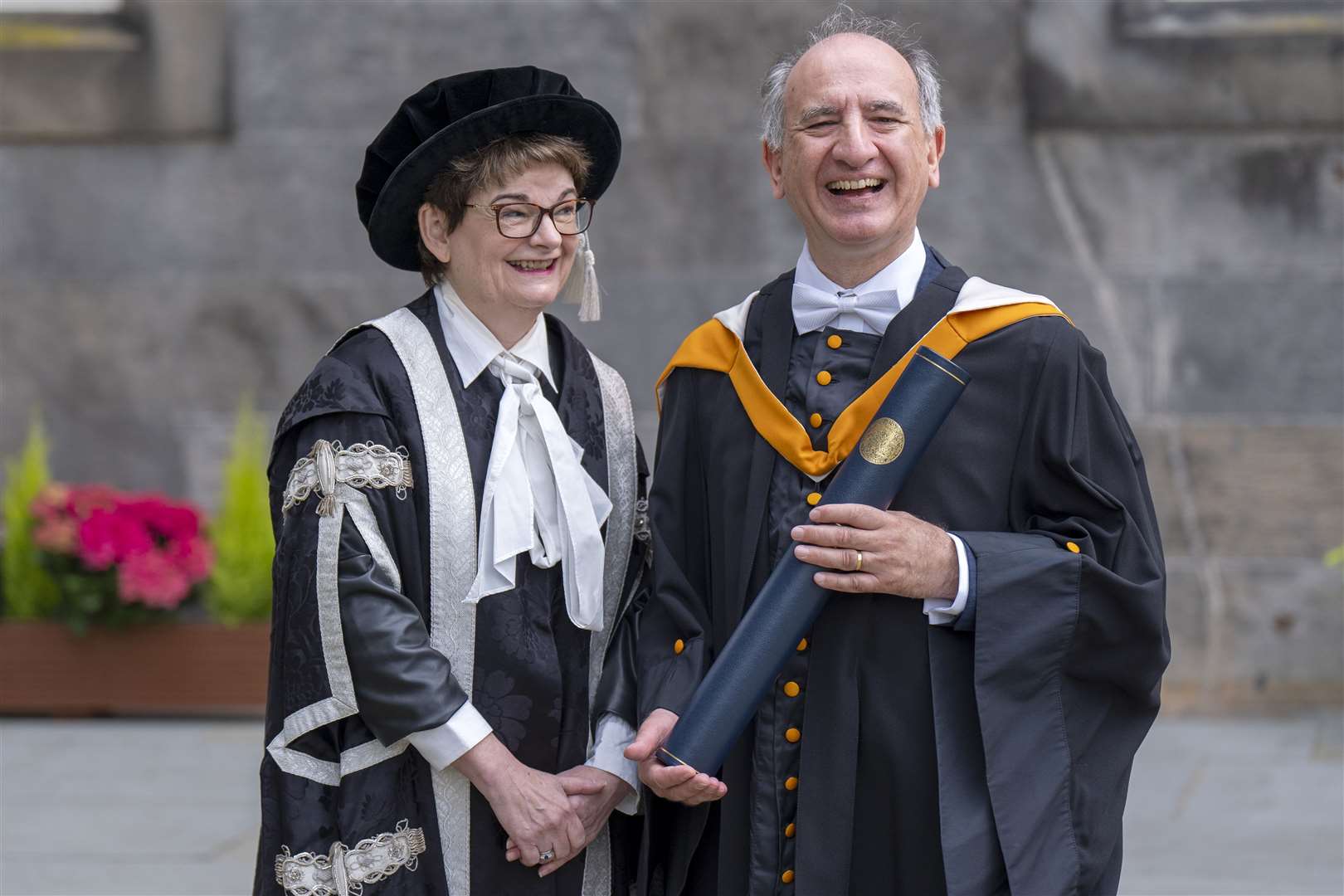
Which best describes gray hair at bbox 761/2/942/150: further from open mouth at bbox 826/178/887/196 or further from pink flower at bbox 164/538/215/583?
pink flower at bbox 164/538/215/583

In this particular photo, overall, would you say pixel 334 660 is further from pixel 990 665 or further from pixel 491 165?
pixel 990 665

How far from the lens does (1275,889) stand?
14.1 ft

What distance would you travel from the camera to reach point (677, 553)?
289cm

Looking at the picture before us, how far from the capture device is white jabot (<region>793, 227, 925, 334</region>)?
2725 millimetres

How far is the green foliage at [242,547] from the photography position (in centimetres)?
623

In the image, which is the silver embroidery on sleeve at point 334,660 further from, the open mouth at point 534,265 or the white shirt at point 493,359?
the open mouth at point 534,265

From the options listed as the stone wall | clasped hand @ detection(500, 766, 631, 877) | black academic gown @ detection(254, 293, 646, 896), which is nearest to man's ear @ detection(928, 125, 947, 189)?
black academic gown @ detection(254, 293, 646, 896)

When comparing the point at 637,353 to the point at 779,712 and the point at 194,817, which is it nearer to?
the point at 194,817

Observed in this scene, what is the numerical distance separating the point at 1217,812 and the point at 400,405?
138 inches

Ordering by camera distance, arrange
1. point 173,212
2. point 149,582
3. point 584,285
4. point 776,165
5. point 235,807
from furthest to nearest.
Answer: point 173,212
point 149,582
point 235,807
point 584,285
point 776,165

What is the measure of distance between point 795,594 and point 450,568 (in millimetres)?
658

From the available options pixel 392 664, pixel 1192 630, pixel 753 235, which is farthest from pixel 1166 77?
pixel 392 664

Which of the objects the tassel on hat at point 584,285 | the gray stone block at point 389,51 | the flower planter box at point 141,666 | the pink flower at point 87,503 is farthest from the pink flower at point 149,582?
the tassel on hat at point 584,285

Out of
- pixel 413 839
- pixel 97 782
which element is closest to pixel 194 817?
pixel 97 782
